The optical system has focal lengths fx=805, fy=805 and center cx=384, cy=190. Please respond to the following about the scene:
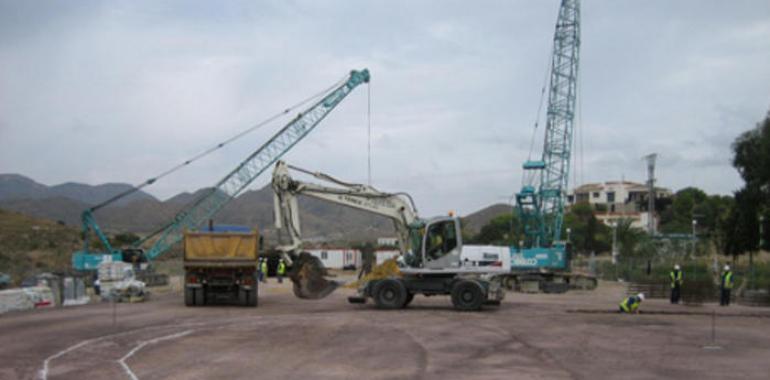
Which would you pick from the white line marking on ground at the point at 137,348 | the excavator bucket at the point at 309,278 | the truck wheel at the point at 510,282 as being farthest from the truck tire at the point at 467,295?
the truck wheel at the point at 510,282

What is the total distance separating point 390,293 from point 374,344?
9.32 m

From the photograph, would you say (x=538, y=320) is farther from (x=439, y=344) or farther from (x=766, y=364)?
(x=766, y=364)

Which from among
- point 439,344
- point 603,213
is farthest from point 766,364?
point 603,213

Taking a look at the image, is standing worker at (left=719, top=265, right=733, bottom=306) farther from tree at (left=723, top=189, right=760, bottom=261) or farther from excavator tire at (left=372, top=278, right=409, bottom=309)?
tree at (left=723, top=189, right=760, bottom=261)

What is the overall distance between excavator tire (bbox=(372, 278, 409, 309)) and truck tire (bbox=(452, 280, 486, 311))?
1.70 meters

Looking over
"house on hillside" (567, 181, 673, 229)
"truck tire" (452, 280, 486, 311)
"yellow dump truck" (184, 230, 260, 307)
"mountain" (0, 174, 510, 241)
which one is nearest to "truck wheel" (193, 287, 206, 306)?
"yellow dump truck" (184, 230, 260, 307)

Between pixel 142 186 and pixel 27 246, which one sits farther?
pixel 27 246

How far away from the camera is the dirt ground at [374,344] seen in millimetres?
13414

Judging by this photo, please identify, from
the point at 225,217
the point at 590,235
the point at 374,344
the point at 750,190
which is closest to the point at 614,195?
the point at 590,235

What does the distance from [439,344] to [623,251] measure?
67.3m

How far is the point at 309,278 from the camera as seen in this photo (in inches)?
1185

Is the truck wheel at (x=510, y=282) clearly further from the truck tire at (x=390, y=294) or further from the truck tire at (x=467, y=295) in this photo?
the truck tire at (x=390, y=294)

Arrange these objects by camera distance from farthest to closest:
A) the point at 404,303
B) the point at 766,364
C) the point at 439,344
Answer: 1. the point at 404,303
2. the point at 439,344
3. the point at 766,364

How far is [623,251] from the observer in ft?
263
